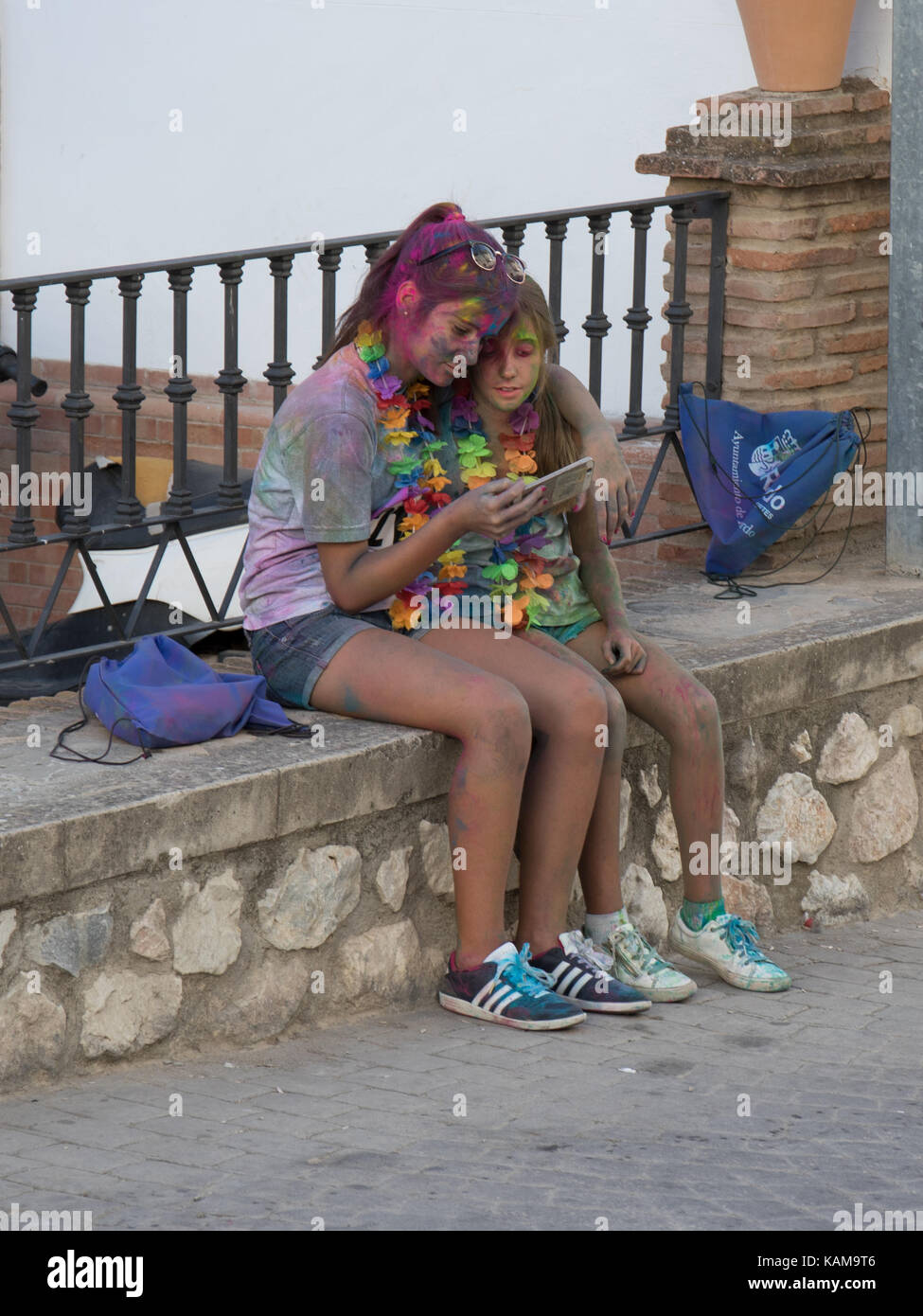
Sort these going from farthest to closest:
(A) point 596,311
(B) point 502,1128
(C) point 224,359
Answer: (A) point 596,311 < (C) point 224,359 < (B) point 502,1128

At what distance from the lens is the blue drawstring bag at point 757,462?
5.34m

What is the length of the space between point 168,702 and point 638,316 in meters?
2.01

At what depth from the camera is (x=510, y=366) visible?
407cm

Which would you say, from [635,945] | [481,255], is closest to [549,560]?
[481,255]

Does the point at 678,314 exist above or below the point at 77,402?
above

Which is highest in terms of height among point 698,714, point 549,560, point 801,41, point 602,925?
point 801,41

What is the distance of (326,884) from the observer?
400cm

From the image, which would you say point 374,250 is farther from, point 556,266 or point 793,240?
point 793,240

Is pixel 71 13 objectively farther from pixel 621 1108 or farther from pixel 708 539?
pixel 621 1108

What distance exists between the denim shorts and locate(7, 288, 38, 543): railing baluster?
0.51 m

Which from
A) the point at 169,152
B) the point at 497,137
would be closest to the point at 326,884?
the point at 497,137

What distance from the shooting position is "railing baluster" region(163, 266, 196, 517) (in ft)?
14.6

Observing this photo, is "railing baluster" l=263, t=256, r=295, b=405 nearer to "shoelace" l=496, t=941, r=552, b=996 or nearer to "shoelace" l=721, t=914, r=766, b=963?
"shoelace" l=496, t=941, r=552, b=996

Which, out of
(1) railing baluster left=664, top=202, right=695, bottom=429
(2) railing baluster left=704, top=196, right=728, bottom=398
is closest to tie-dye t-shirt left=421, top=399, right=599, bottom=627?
(1) railing baluster left=664, top=202, right=695, bottom=429
